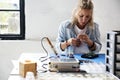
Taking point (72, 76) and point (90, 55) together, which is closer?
point (72, 76)

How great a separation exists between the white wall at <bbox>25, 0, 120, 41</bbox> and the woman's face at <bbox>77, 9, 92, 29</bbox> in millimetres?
845

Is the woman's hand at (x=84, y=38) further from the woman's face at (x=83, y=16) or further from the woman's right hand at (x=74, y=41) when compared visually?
the woman's face at (x=83, y=16)

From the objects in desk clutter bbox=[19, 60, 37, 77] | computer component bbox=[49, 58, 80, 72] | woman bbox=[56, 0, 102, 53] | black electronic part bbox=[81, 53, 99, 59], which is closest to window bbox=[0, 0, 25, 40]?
woman bbox=[56, 0, 102, 53]

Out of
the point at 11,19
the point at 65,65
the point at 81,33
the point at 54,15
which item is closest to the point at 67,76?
the point at 65,65

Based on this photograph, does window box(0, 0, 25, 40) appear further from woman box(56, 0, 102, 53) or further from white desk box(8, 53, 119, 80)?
white desk box(8, 53, 119, 80)

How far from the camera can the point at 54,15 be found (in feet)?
11.5

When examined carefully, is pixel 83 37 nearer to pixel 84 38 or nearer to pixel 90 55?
pixel 84 38

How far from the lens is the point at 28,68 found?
5.60 feet

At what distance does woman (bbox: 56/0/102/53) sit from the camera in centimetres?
260

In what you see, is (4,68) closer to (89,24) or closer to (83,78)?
(89,24)

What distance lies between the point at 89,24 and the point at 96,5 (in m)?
0.89

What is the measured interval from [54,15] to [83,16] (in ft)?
3.06

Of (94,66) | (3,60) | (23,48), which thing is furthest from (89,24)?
(3,60)

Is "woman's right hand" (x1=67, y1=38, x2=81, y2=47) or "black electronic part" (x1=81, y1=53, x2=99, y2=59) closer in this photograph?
"black electronic part" (x1=81, y1=53, x2=99, y2=59)
